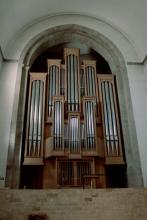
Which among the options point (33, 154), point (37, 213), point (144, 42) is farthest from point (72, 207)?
point (144, 42)

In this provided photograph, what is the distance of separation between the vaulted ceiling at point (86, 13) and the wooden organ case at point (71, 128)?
185cm

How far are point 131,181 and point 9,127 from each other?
177 inches

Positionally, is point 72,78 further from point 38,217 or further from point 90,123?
point 38,217

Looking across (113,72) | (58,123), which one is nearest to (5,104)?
(58,123)

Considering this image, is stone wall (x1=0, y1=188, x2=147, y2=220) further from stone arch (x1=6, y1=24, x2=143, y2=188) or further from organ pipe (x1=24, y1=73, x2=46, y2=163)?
organ pipe (x1=24, y1=73, x2=46, y2=163)

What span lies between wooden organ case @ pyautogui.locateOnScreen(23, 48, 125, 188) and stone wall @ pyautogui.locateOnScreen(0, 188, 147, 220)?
1.27 meters

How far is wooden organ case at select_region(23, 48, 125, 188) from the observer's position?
8508mm

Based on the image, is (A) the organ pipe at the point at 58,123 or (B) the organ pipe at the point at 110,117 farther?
(B) the organ pipe at the point at 110,117

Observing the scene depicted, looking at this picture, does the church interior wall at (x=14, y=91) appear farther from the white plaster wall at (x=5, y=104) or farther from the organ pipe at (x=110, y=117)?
the organ pipe at (x=110, y=117)

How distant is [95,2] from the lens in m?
10.1

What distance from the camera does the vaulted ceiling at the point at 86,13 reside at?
31.0 feet

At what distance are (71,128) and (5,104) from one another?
2490 millimetres

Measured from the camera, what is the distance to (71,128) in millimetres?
8977

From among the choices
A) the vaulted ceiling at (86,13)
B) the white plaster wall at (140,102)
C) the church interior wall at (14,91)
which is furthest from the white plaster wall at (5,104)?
the white plaster wall at (140,102)
